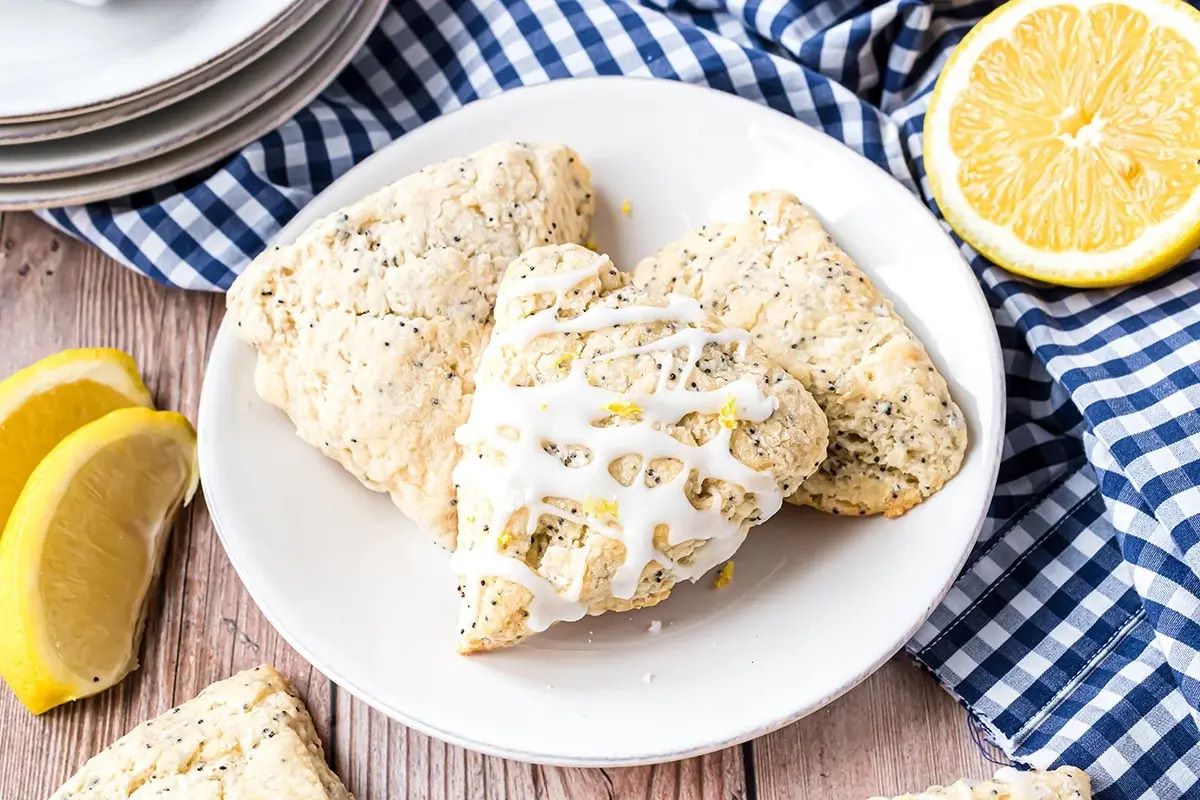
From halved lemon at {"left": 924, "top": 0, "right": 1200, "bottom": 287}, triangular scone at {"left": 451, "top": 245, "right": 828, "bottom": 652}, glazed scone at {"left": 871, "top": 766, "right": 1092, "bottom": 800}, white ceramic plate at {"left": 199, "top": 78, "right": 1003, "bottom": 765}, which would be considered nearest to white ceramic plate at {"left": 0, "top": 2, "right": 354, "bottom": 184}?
white ceramic plate at {"left": 199, "top": 78, "right": 1003, "bottom": 765}

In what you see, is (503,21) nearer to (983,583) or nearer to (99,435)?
(99,435)

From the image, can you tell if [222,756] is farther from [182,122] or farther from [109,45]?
[109,45]

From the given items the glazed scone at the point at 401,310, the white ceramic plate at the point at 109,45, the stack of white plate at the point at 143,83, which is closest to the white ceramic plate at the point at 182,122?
the stack of white plate at the point at 143,83

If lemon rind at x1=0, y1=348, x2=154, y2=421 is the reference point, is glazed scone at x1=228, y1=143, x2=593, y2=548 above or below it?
above

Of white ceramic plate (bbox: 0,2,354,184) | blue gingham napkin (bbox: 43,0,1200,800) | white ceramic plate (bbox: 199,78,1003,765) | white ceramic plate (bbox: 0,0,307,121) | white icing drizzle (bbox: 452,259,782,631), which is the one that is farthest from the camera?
white ceramic plate (bbox: 0,2,354,184)

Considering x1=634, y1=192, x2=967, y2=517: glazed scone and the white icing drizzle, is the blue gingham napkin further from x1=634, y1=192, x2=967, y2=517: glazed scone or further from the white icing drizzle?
the white icing drizzle

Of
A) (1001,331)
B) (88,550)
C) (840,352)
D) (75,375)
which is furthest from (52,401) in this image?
(1001,331)

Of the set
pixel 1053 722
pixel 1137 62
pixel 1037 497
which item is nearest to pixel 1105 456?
pixel 1037 497
